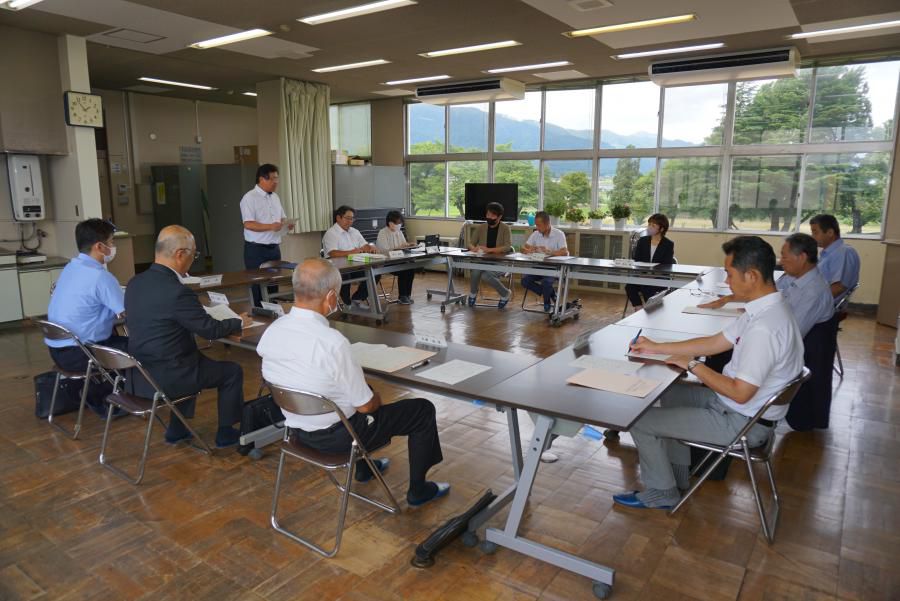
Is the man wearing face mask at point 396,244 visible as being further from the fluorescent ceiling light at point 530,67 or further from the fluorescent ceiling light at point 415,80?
the fluorescent ceiling light at point 530,67

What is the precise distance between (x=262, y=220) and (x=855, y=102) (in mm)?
7225

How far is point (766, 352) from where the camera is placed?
2.41m

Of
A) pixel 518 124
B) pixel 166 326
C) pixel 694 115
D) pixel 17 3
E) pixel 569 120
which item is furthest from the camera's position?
pixel 518 124

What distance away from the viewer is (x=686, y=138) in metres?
8.61

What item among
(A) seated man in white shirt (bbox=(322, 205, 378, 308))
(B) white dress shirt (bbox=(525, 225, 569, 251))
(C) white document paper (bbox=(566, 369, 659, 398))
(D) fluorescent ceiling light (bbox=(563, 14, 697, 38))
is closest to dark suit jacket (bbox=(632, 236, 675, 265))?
(B) white dress shirt (bbox=(525, 225, 569, 251))

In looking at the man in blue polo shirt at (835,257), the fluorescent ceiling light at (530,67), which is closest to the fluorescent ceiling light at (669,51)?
the fluorescent ceiling light at (530,67)

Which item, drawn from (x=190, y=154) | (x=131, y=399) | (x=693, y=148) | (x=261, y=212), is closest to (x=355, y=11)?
(x=261, y=212)

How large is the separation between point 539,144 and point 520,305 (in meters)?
3.27

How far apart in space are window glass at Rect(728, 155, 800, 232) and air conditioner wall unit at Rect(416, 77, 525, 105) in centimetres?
323

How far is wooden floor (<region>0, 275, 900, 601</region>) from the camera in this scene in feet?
7.64

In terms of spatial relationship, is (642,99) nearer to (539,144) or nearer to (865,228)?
(539,144)

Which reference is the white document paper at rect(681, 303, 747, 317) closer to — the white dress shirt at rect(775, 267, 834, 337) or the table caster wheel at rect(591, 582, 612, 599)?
the white dress shirt at rect(775, 267, 834, 337)

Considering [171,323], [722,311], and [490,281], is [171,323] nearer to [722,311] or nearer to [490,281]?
[722,311]

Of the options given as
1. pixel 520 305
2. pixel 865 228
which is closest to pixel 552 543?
pixel 520 305
